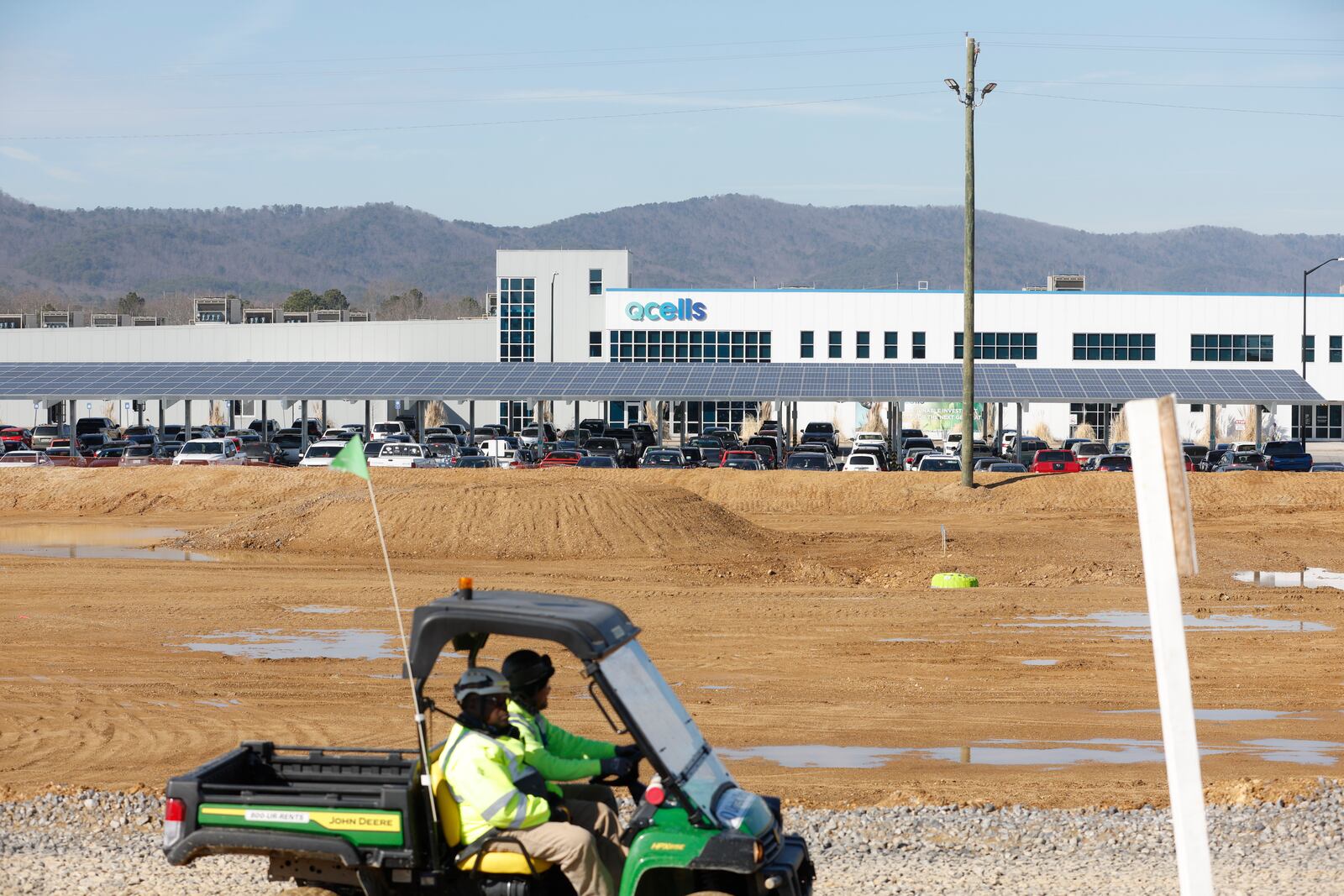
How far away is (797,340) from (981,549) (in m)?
52.1

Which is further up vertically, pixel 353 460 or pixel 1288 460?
pixel 353 460

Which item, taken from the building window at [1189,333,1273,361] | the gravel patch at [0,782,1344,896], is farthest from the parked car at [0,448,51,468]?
the building window at [1189,333,1273,361]

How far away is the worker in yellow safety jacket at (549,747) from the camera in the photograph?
24.5 ft

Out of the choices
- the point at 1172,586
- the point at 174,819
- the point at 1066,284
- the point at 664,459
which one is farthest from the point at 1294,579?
the point at 1066,284

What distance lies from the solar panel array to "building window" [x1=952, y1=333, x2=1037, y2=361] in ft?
39.4

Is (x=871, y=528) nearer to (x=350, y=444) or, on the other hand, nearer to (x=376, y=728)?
(x=376, y=728)

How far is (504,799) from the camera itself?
6.90 meters

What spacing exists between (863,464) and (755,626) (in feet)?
100

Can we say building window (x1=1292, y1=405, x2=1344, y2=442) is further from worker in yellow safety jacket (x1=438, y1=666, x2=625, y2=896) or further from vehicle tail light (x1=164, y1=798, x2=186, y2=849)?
vehicle tail light (x1=164, y1=798, x2=186, y2=849)

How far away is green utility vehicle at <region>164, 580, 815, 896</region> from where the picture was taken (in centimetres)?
668

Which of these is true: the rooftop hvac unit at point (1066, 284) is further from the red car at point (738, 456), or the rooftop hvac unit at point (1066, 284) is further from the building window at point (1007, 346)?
the red car at point (738, 456)

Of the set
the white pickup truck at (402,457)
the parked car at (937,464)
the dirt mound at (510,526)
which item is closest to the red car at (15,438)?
the white pickup truck at (402,457)

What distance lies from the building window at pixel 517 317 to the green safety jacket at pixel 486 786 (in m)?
84.0

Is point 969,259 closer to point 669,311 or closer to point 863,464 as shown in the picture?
point 863,464
